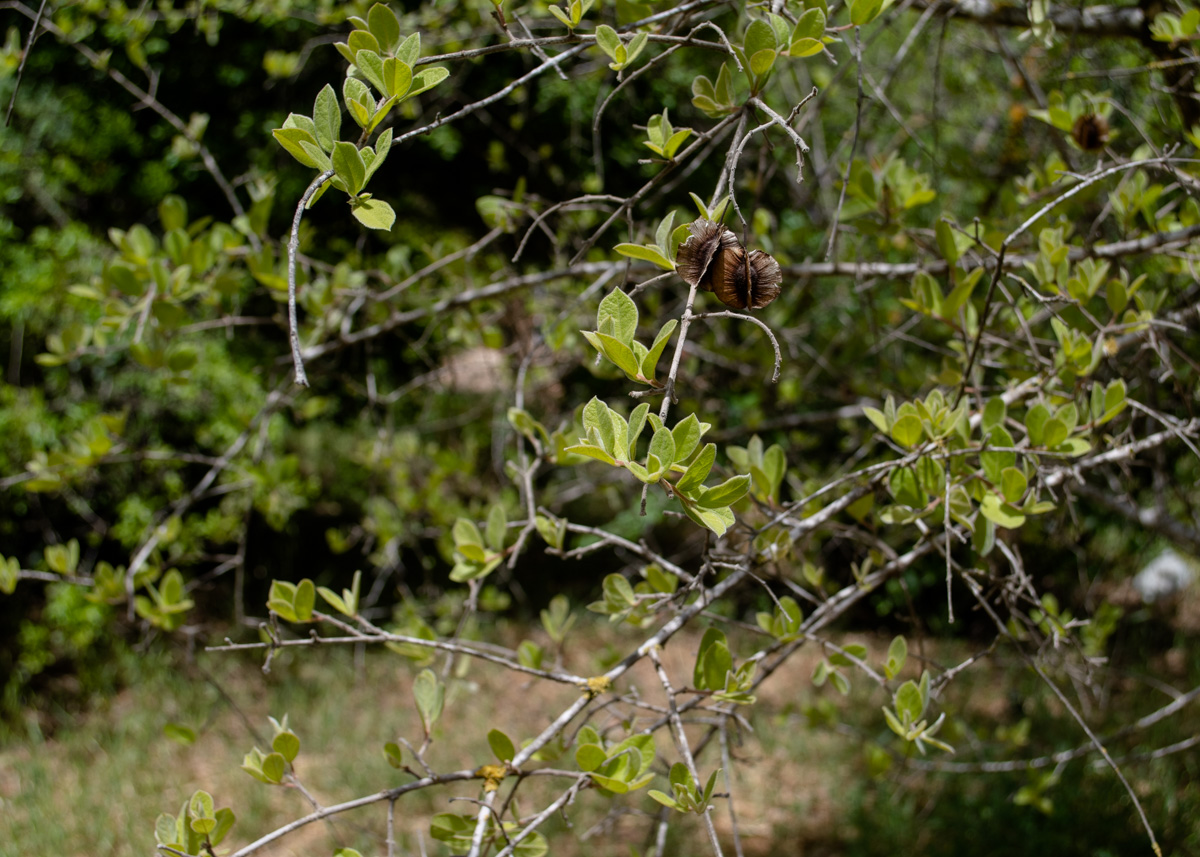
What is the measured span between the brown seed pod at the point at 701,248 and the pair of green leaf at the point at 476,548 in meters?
0.50

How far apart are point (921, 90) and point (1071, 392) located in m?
3.66

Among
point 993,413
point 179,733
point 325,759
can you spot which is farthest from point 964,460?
point 325,759

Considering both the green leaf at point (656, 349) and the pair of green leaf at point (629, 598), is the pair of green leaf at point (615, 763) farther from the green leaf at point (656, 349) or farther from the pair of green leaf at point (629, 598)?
the green leaf at point (656, 349)

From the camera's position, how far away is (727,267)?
2.51 ft

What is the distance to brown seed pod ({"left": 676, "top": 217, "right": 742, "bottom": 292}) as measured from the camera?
77 cm

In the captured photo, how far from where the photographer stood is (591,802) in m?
3.04

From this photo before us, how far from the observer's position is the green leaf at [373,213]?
0.74 metres

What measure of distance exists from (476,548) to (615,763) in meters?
0.39

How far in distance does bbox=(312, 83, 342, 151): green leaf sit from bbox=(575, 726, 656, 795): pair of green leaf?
621 mm

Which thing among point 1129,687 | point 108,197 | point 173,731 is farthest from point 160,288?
point 1129,687

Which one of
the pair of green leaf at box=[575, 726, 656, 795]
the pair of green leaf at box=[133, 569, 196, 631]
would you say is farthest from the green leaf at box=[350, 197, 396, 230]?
the pair of green leaf at box=[133, 569, 196, 631]

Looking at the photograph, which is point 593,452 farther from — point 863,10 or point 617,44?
point 863,10

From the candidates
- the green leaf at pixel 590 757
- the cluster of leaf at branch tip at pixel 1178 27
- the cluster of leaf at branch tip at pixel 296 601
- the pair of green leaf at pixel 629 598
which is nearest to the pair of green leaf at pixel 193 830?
the cluster of leaf at branch tip at pixel 296 601

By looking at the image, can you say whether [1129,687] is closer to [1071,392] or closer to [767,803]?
[767,803]
